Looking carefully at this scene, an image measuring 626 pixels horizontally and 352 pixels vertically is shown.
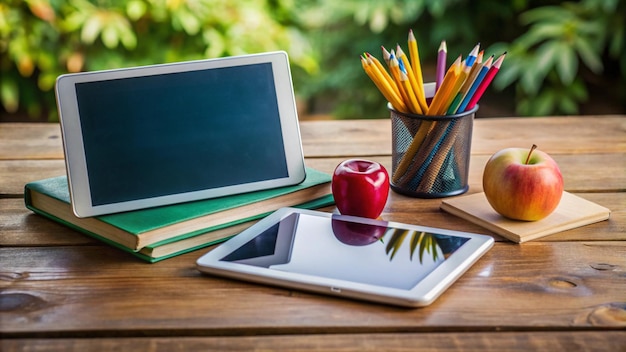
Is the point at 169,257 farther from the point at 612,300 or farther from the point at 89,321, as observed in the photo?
the point at 612,300

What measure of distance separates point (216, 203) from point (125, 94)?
7.3 inches

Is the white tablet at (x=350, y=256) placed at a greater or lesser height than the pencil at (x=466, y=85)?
lesser

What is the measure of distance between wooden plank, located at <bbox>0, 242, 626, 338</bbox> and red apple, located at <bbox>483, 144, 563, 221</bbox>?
0.26 feet

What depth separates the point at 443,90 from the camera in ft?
3.33

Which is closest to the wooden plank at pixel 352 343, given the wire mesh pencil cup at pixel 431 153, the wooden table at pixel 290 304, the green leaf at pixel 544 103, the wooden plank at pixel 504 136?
the wooden table at pixel 290 304

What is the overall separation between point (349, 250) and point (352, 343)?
179 mm

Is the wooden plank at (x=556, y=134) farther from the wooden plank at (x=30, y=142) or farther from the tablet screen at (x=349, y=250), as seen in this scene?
the wooden plank at (x=30, y=142)

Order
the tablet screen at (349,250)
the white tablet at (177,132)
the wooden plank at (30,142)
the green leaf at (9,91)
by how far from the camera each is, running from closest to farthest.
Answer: the tablet screen at (349,250) → the white tablet at (177,132) → the wooden plank at (30,142) → the green leaf at (9,91)

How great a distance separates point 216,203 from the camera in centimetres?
96

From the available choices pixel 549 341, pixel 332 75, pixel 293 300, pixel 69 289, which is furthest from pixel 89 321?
pixel 332 75

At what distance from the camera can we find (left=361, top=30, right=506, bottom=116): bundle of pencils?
989mm

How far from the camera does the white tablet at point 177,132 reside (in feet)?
3.07

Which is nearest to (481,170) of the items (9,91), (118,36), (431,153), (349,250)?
(431,153)

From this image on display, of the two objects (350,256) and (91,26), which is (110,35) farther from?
(350,256)
